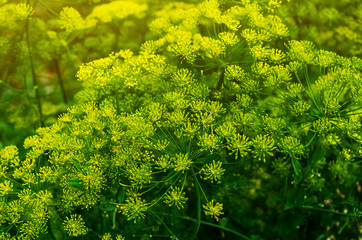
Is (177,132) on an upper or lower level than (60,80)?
upper

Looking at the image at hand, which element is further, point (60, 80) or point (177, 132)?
point (60, 80)

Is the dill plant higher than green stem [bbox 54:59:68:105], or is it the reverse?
the dill plant

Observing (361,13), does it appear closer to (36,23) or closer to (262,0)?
(262,0)

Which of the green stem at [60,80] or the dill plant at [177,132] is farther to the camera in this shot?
the green stem at [60,80]

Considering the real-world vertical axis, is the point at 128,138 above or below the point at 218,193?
above

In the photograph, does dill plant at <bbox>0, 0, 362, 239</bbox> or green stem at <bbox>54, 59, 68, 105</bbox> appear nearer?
dill plant at <bbox>0, 0, 362, 239</bbox>

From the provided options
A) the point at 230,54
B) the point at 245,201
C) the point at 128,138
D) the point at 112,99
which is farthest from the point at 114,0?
A: the point at 245,201

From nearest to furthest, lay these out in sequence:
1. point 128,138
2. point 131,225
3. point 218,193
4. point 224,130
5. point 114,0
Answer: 1. point 224,130
2. point 128,138
3. point 131,225
4. point 218,193
5. point 114,0

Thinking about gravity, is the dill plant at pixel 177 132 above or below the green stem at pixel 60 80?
above
